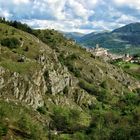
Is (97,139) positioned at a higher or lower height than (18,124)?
lower

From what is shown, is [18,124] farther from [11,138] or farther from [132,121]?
[132,121]

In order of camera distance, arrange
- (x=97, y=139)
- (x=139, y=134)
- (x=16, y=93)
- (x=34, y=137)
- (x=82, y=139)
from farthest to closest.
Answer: (x=16, y=93) < (x=82, y=139) < (x=97, y=139) < (x=139, y=134) < (x=34, y=137)

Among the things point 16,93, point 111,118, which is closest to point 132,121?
point 111,118

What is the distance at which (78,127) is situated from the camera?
200 meters

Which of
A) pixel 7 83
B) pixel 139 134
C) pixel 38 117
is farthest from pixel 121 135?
pixel 7 83

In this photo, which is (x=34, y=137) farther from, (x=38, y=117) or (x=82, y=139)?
(x=38, y=117)

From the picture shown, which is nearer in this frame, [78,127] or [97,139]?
[97,139]

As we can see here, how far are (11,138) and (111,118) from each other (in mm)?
103795

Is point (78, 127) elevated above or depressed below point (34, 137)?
below

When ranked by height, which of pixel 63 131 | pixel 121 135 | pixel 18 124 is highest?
pixel 18 124

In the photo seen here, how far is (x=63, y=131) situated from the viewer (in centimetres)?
19462

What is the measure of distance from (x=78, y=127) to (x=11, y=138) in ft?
366

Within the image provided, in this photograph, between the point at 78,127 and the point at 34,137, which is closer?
the point at 34,137

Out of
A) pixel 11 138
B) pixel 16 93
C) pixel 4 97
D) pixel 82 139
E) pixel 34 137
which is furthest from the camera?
pixel 16 93
